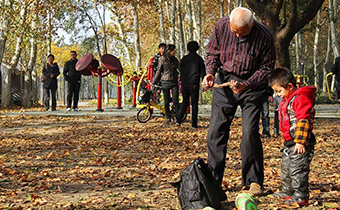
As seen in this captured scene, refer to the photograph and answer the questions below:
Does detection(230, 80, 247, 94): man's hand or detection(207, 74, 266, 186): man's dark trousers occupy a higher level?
detection(230, 80, 247, 94): man's hand

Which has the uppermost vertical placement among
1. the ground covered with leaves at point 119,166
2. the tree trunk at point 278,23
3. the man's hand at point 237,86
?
the tree trunk at point 278,23

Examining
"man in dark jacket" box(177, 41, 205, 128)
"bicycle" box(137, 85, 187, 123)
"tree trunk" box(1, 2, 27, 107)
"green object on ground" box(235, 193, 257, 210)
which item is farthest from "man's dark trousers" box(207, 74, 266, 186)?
"tree trunk" box(1, 2, 27, 107)

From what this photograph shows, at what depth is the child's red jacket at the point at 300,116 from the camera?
4488 mm

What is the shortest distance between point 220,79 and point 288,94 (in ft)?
2.63

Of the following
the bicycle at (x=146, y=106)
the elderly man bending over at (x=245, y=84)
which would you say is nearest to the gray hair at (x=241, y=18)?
the elderly man bending over at (x=245, y=84)

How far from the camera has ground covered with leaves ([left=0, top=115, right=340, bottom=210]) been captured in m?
5.11

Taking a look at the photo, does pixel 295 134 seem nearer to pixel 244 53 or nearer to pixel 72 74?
pixel 244 53

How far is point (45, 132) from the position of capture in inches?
484

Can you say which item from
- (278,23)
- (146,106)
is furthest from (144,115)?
(278,23)

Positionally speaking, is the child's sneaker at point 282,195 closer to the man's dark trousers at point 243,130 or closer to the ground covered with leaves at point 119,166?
the ground covered with leaves at point 119,166

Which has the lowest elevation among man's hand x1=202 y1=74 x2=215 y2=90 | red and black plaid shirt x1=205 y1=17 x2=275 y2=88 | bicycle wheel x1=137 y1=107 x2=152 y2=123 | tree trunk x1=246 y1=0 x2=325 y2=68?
bicycle wheel x1=137 y1=107 x2=152 y2=123

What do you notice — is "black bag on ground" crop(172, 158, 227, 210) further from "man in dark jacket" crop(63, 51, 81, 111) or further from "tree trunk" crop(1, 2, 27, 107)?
"tree trunk" crop(1, 2, 27, 107)

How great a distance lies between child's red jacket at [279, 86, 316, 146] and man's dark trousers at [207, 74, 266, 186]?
458 mm

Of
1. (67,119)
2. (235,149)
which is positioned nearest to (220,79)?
(235,149)
